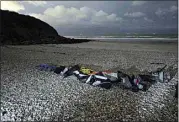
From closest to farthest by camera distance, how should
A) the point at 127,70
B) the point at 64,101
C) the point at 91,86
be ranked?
the point at 64,101, the point at 91,86, the point at 127,70

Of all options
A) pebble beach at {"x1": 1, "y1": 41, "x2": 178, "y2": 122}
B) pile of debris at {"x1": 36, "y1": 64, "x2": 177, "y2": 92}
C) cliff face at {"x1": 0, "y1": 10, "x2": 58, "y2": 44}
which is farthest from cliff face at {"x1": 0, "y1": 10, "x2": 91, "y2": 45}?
pebble beach at {"x1": 1, "y1": 41, "x2": 178, "y2": 122}

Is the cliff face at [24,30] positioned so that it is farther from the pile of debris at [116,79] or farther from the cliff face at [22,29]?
the pile of debris at [116,79]

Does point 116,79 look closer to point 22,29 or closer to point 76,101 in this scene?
point 76,101

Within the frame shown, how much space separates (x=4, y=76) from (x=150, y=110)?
6.97 meters

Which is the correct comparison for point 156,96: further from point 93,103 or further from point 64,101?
point 64,101

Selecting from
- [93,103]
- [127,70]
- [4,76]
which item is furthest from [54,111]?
[127,70]

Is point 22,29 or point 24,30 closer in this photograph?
point 22,29

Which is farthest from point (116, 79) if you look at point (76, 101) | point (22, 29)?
point (22, 29)

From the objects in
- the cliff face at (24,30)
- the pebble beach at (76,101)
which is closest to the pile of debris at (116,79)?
the pebble beach at (76,101)

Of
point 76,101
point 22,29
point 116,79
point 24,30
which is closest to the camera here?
point 76,101

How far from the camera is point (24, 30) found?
4234 centimetres

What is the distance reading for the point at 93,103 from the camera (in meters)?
7.95

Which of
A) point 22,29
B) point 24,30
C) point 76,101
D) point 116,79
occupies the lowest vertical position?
point 76,101

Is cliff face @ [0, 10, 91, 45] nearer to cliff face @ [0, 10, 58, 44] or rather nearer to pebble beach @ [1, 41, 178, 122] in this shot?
cliff face @ [0, 10, 58, 44]
